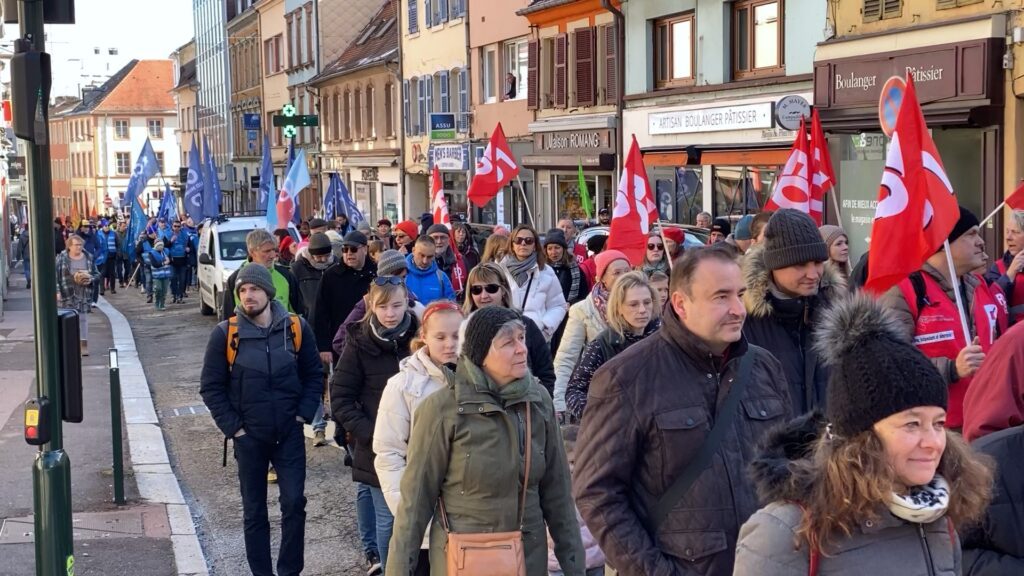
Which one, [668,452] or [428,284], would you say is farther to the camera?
[428,284]

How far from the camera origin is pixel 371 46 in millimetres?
51031

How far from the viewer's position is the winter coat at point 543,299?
33.3 feet

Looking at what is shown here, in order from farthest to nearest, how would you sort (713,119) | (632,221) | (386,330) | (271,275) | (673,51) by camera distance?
(673,51) < (713,119) < (632,221) < (271,275) < (386,330)

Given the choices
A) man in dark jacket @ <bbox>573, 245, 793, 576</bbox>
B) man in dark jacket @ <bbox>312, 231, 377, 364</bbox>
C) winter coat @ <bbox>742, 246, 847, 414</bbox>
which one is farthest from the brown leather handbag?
man in dark jacket @ <bbox>312, 231, 377, 364</bbox>

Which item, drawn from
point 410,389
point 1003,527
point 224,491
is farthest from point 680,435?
point 224,491

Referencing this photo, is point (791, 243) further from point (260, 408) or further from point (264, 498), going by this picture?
point (264, 498)

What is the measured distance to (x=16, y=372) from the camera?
1736 cm

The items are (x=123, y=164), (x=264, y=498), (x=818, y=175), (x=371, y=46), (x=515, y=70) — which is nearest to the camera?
(x=264, y=498)

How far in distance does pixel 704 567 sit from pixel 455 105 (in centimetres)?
3649

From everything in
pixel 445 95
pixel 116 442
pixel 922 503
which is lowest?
pixel 116 442

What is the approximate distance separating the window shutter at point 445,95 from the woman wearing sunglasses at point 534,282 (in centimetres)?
3015

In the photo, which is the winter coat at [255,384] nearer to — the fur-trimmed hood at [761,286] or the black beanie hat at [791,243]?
the fur-trimmed hood at [761,286]

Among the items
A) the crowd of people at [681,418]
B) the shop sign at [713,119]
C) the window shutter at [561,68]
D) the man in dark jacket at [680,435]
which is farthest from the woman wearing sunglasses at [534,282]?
the window shutter at [561,68]

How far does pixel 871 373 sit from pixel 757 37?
22498 millimetres
